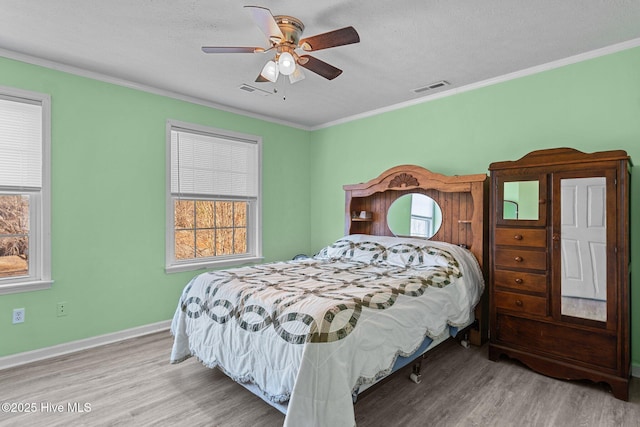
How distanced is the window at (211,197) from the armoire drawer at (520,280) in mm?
2820

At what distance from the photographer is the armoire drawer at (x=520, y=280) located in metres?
2.58

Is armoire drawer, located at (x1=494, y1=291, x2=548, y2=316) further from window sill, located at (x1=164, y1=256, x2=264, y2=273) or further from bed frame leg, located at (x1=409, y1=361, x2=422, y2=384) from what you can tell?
window sill, located at (x1=164, y1=256, x2=264, y2=273)

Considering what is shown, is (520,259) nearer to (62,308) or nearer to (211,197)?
(211,197)

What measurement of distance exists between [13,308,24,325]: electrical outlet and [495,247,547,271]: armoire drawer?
3.96m

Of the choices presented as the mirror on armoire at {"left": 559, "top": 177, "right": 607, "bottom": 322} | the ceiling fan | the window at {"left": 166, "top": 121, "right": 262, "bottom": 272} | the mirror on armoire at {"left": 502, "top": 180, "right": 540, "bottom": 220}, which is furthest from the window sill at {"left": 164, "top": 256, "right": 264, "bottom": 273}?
the mirror on armoire at {"left": 559, "top": 177, "right": 607, "bottom": 322}

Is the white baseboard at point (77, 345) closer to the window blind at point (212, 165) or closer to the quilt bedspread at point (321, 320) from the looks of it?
the quilt bedspread at point (321, 320)

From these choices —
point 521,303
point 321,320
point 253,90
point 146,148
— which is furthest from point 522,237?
point 146,148

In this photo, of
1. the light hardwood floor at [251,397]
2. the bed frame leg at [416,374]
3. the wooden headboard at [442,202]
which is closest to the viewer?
the light hardwood floor at [251,397]

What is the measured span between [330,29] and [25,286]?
3183mm

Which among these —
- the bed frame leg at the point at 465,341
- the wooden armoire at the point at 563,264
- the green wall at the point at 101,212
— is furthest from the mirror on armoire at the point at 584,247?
the green wall at the point at 101,212

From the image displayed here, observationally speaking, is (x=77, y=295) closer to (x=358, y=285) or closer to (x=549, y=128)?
(x=358, y=285)

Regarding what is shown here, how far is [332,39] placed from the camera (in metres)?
1.99

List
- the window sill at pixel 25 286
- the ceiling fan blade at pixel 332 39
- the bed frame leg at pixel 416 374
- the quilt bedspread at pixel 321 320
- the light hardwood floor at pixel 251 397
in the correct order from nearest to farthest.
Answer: the quilt bedspread at pixel 321 320 < the ceiling fan blade at pixel 332 39 < the light hardwood floor at pixel 251 397 < the bed frame leg at pixel 416 374 < the window sill at pixel 25 286

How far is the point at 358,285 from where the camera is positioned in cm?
240
